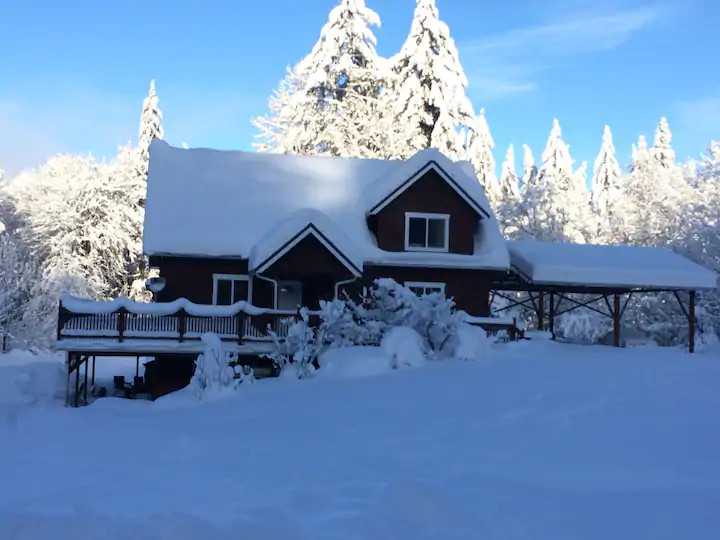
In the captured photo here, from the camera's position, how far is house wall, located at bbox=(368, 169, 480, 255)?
2291 cm

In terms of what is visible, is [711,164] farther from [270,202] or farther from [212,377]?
[212,377]

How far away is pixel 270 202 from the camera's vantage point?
2309 centimetres

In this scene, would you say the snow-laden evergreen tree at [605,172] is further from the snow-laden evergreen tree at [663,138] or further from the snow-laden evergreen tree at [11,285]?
the snow-laden evergreen tree at [11,285]

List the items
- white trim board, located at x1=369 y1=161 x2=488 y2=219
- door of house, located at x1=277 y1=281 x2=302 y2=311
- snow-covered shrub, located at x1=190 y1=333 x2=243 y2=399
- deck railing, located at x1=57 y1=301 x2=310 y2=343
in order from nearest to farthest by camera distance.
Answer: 1. snow-covered shrub, located at x1=190 y1=333 x2=243 y2=399
2. deck railing, located at x1=57 y1=301 x2=310 y2=343
3. door of house, located at x1=277 y1=281 x2=302 y2=311
4. white trim board, located at x1=369 y1=161 x2=488 y2=219

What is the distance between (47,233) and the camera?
3725 centimetres

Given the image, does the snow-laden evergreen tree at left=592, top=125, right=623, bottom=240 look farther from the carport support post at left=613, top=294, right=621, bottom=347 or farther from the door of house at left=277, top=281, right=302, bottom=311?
the door of house at left=277, top=281, right=302, bottom=311

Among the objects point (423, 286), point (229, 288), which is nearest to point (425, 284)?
point (423, 286)

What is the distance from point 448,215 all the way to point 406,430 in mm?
13689

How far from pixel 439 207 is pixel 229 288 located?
7.27m

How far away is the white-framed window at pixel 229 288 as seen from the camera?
21391 millimetres

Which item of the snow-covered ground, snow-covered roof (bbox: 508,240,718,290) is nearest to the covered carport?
snow-covered roof (bbox: 508,240,718,290)

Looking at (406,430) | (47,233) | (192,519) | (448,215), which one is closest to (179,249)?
(448,215)

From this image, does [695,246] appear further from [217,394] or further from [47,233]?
[47,233]

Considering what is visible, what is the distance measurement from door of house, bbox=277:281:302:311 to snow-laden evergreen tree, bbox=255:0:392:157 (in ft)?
57.8
